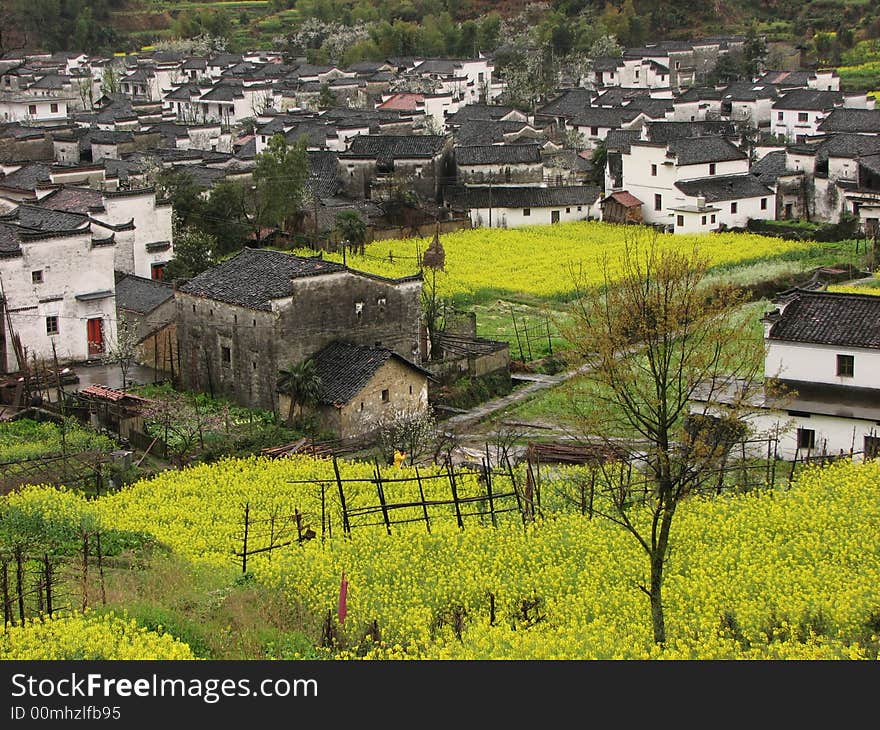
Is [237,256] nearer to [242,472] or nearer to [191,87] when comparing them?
[242,472]

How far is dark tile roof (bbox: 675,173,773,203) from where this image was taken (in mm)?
57219

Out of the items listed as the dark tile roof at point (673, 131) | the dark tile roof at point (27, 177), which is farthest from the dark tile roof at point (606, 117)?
the dark tile roof at point (27, 177)

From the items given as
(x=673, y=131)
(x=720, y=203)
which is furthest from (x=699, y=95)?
(x=720, y=203)

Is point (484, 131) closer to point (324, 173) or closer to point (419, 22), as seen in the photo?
point (324, 173)

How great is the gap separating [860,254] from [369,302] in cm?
2498

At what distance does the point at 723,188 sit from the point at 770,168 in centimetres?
404

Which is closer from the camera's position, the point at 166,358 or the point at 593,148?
the point at 166,358

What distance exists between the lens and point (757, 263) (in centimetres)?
5069

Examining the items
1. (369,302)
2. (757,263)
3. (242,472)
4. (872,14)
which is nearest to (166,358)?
(369,302)

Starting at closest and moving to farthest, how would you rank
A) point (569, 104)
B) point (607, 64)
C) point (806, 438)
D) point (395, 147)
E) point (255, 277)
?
1. point (806, 438)
2. point (255, 277)
3. point (395, 147)
4. point (569, 104)
5. point (607, 64)

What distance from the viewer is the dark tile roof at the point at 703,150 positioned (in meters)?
58.3

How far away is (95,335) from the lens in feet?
121

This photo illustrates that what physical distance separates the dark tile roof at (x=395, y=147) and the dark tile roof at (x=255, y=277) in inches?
1005

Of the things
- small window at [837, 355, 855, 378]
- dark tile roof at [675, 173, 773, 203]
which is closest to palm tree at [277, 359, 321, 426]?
small window at [837, 355, 855, 378]
